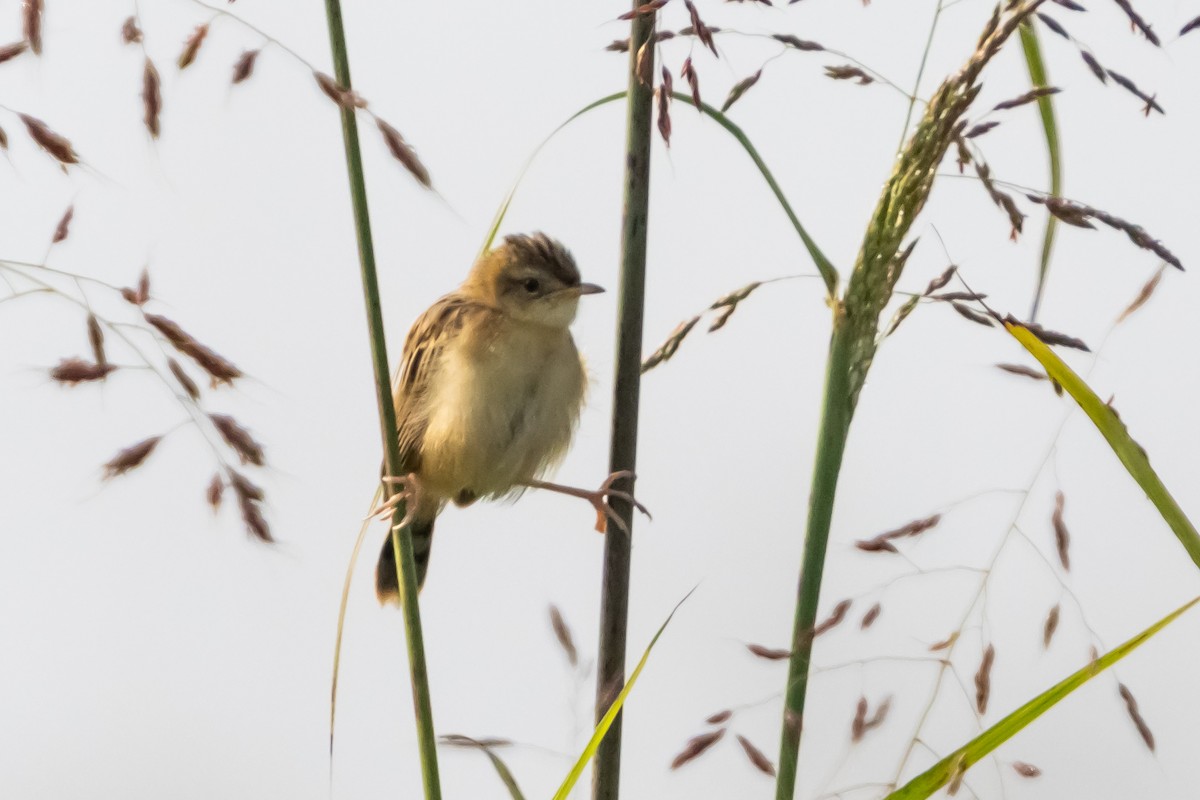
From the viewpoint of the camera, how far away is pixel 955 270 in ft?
3.77

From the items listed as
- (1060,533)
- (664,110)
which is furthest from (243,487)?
(1060,533)

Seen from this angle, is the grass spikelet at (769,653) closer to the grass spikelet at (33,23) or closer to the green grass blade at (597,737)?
the green grass blade at (597,737)

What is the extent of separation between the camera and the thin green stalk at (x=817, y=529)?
115 cm

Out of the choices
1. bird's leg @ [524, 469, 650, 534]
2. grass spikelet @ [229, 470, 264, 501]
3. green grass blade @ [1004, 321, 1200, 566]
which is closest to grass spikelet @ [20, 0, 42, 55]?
grass spikelet @ [229, 470, 264, 501]

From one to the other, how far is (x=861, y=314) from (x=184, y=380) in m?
0.63

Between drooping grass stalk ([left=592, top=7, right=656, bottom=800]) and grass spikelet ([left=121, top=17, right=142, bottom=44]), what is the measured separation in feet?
1.56

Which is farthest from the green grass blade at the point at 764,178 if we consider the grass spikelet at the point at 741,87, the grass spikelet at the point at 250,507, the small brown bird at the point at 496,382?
the small brown bird at the point at 496,382

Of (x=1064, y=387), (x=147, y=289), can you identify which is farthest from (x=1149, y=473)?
(x=147, y=289)

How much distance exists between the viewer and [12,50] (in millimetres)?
1080

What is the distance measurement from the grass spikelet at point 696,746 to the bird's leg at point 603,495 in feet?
0.78

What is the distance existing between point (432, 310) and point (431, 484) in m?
0.38

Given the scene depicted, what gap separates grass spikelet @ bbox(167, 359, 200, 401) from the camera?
3.70 feet

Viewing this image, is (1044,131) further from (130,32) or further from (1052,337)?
(130,32)

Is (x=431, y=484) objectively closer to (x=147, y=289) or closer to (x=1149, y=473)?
(x=147, y=289)
